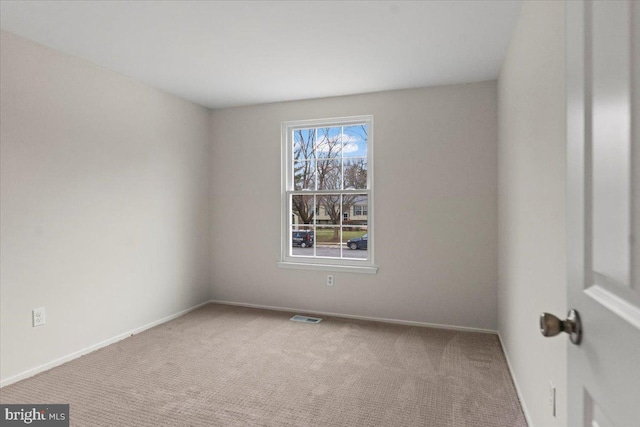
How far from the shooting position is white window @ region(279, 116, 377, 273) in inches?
159

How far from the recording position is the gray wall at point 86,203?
258cm

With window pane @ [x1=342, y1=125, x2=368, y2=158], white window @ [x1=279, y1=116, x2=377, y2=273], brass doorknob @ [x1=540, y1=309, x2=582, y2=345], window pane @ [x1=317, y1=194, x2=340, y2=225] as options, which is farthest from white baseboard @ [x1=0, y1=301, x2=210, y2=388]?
brass doorknob @ [x1=540, y1=309, x2=582, y2=345]

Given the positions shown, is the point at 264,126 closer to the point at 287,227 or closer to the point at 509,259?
the point at 287,227

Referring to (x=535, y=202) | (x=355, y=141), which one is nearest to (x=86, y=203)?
(x=355, y=141)

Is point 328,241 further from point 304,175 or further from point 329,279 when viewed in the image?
point 304,175

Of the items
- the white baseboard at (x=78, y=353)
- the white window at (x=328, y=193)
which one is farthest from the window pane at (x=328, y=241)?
the white baseboard at (x=78, y=353)

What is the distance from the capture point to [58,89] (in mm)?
2844

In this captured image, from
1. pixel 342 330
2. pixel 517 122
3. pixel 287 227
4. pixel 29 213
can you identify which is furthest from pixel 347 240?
pixel 29 213

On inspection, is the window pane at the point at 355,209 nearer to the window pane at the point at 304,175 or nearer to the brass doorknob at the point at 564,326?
the window pane at the point at 304,175

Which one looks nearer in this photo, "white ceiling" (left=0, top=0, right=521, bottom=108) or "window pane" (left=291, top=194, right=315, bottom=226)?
"white ceiling" (left=0, top=0, right=521, bottom=108)

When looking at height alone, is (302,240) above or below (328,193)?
below

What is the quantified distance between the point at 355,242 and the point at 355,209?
1.21 feet

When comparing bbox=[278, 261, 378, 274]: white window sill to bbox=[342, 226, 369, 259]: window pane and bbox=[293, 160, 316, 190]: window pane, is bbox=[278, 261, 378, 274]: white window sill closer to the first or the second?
bbox=[342, 226, 369, 259]: window pane

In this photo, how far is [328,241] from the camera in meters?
4.22
